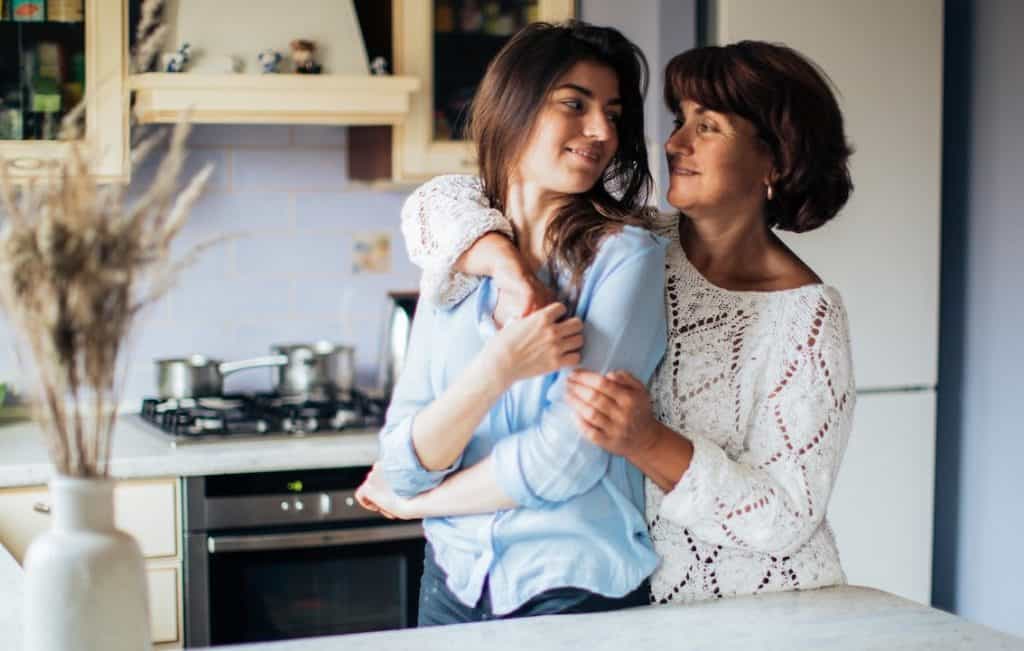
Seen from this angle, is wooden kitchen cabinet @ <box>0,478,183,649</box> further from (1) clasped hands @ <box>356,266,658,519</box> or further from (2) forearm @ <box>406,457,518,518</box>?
(1) clasped hands @ <box>356,266,658,519</box>

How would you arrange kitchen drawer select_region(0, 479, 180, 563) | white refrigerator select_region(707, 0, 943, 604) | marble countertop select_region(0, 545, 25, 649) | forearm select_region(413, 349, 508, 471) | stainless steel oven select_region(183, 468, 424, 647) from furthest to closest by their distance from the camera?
white refrigerator select_region(707, 0, 943, 604)
stainless steel oven select_region(183, 468, 424, 647)
kitchen drawer select_region(0, 479, 180, 563)
forearm select_region(413, 349, 508, 471)
marble countertop select_region(0, 545, 25, 649)

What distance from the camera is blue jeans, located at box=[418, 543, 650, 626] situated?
1.65 meters

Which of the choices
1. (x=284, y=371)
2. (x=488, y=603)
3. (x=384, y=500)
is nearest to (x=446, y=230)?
(x=384, y=500)

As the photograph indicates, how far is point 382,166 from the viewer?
3.20 meters

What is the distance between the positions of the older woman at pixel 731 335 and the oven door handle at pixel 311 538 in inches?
39.4

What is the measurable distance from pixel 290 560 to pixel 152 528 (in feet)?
1.01

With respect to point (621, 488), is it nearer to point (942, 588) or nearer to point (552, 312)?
point (552, 312)

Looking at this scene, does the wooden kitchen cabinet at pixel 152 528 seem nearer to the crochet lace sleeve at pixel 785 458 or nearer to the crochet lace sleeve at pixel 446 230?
the crochet lace sleeve at pixel 446 230

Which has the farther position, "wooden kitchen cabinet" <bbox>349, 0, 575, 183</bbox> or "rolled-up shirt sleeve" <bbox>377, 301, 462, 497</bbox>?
"wooden kitchen cabinet" <bbox>349, 0, 575, 183</bbox>

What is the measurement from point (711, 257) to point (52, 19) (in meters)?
1.74

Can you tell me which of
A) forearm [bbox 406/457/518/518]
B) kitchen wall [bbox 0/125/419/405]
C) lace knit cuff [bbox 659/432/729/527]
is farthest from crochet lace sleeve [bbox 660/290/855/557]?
kitchen wall [bbox 0/125/419/405]

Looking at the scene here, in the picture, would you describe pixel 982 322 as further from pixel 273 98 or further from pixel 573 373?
pixel 573 373

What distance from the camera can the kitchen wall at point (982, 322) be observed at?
3.09 m

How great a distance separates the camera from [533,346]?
156 cm
